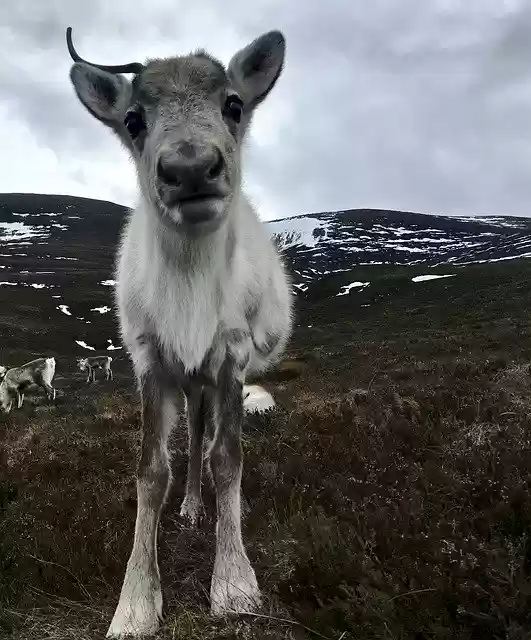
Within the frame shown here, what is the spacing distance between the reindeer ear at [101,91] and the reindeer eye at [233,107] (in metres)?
0.74

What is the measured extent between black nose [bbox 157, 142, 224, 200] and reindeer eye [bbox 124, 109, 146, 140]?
30.7 inches

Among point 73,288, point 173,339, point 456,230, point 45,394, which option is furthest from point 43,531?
point 456,230

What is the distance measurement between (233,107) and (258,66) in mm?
572

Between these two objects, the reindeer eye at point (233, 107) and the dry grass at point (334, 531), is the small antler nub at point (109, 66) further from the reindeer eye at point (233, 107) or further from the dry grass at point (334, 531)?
the dry grass at point (334, 531)

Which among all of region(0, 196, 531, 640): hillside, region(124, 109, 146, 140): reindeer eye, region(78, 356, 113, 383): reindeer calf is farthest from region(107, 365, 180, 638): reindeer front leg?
region(78, 356, 113, 383): reindeer calf

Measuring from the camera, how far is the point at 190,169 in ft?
10.2

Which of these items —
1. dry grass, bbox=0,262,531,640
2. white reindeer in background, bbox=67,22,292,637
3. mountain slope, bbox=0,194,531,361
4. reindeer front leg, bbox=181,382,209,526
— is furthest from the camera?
mountain slope, bbox=0,194,531,361

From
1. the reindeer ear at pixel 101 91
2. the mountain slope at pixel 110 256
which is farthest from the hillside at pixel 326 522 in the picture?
the mountain slope at pixel 110 256

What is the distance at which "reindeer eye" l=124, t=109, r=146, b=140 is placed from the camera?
3.76 meters

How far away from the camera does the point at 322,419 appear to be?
7383 mm

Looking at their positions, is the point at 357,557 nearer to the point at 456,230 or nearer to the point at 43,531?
the point at 43,531

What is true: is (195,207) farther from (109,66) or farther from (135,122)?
(109,66)

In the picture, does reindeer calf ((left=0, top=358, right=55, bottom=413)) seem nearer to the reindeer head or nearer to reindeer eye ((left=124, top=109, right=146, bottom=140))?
the reindeer head

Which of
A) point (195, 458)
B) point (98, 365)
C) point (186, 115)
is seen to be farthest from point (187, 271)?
point (98, 365)
